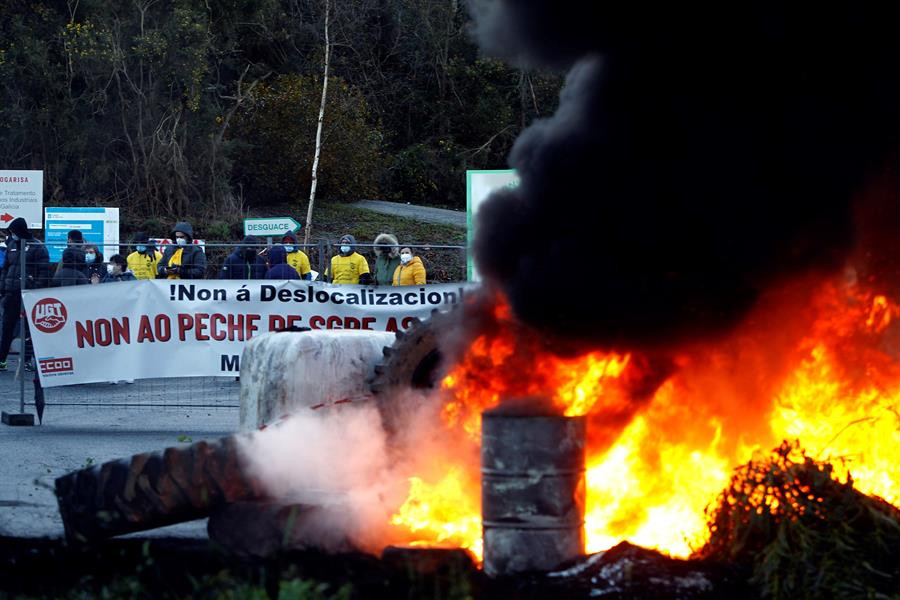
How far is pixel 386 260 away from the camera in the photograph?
48.8ft

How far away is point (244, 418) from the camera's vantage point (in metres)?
8.71

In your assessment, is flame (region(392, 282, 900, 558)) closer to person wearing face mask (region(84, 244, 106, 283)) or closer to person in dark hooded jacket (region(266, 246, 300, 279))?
person in dark hooded jacket (region(266, 246, 300, 279))

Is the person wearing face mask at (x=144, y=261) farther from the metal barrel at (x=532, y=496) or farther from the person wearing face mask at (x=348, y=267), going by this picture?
the metal barrel at (x=532, y=496)

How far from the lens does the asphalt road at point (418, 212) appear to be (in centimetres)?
3381

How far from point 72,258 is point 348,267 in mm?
3041

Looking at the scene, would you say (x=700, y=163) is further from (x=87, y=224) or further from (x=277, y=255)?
(x=87, y=224)

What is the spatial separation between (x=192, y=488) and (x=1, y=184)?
18254mm

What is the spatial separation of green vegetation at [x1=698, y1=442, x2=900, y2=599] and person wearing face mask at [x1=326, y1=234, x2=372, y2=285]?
27.6ft

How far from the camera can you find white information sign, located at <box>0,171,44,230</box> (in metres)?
23.0

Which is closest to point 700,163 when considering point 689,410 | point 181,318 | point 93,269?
point 689,410

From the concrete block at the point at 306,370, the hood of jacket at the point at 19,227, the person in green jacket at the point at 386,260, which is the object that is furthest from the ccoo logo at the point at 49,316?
the hood of jacket at the point at 19,227

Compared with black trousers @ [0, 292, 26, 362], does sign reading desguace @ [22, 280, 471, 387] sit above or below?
below

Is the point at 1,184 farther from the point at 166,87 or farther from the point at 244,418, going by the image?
the point at 244,418

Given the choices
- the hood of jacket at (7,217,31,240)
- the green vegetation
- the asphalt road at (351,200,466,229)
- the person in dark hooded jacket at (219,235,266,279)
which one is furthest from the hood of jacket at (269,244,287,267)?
the asphalt road at (351,200,466,229)
